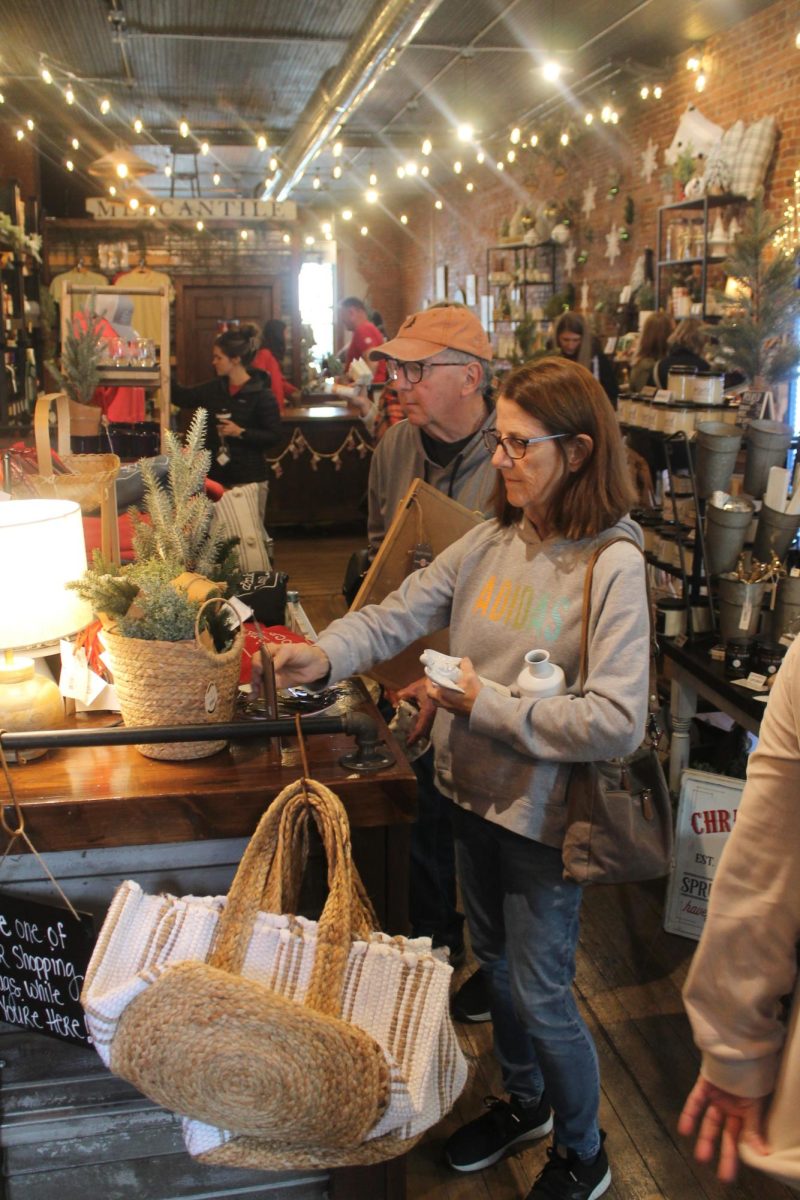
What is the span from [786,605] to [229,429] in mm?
4182

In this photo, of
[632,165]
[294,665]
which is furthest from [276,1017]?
[632,165]

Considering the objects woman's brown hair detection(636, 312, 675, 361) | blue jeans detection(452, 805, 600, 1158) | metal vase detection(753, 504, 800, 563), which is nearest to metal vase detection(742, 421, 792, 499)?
metal vase detection(753, 504, 800, 563)

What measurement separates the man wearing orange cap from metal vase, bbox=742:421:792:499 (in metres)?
1.05

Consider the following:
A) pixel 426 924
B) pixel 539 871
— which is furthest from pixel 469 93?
→ pixel 539 871

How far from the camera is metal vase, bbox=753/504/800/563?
3230mm

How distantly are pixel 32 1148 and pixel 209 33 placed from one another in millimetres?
8984

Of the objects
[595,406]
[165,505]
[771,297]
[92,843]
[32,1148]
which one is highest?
[771,297]

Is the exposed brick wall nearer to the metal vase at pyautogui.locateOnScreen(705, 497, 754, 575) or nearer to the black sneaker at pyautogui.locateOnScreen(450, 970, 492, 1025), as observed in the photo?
the metal vase at pyautogui.locateOnScreen(705, 497, 754, 575)

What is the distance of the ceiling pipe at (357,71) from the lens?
737 cm

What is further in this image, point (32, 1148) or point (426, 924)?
point (426, 924)

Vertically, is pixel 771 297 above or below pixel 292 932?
above

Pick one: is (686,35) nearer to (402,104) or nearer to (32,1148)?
(402,104)

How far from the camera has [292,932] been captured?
1.44m

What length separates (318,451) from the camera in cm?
951
